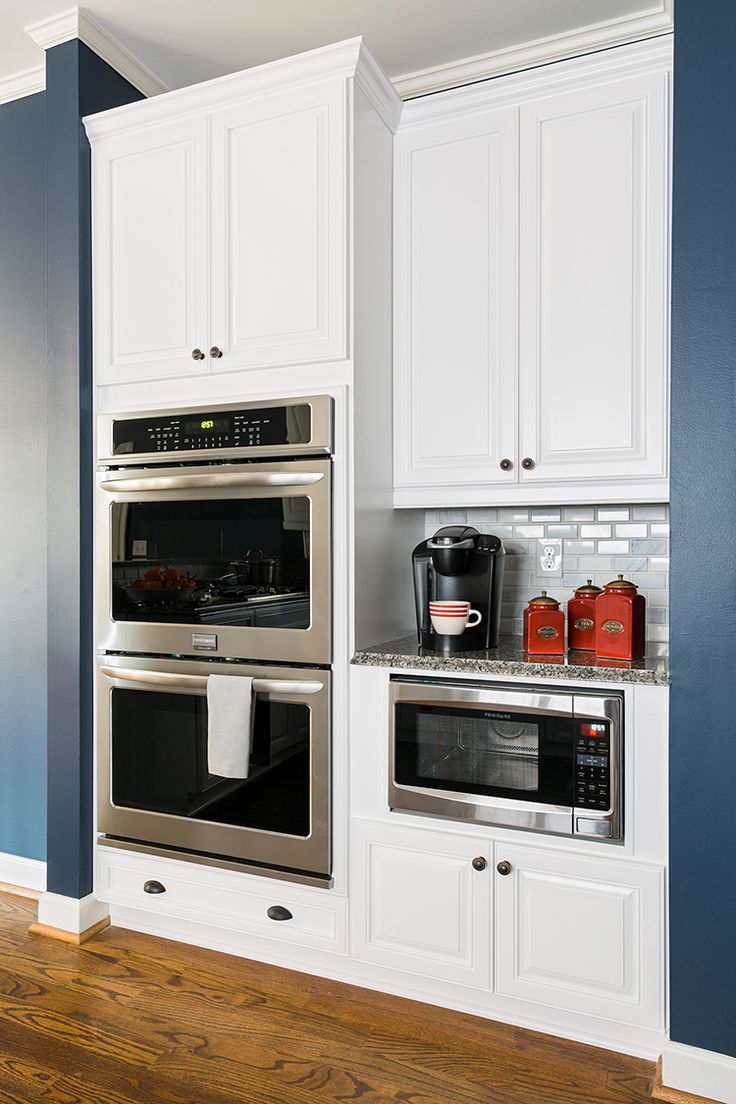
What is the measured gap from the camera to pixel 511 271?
89.4 inches

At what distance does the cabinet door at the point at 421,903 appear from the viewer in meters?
2.03

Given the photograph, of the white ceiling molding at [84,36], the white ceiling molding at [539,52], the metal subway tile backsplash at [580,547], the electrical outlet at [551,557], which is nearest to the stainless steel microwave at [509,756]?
the metal subway tile backsplash at [580,547]

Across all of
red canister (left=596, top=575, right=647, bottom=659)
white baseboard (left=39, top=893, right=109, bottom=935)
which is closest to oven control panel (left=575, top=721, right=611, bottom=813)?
red canister (left=596, top=575, right=647, bottom=659)

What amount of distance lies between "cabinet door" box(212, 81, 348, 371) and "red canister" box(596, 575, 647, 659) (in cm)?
98

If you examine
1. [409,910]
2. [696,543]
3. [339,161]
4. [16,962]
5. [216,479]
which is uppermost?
[339,161]

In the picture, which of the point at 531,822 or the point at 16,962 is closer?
the point at 531,822

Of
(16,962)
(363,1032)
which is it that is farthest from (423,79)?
(16,962)

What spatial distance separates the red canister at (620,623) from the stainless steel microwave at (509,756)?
0.20 meters

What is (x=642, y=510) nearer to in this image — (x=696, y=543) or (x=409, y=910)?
(x=696, y=543)

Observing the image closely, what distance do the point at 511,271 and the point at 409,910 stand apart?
1.80 m

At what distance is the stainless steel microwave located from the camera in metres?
1.90

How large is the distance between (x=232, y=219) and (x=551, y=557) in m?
1.43

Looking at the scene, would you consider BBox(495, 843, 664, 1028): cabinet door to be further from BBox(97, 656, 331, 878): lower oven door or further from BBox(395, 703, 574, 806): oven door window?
BBox(97, 656, 331, 878): lower oven door

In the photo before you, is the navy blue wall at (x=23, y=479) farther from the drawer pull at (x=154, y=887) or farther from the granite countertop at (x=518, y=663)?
the granite countertop at (x=518, y=663)
